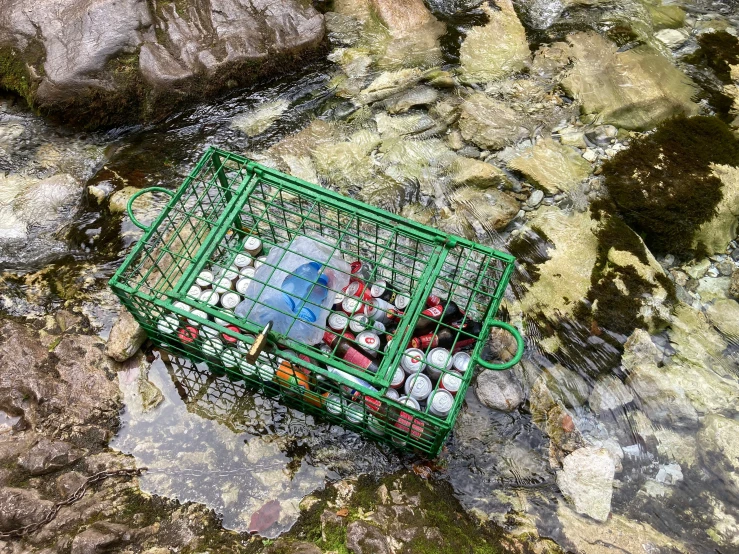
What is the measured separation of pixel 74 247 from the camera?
4484 mm

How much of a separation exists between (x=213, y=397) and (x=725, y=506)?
3.79 m

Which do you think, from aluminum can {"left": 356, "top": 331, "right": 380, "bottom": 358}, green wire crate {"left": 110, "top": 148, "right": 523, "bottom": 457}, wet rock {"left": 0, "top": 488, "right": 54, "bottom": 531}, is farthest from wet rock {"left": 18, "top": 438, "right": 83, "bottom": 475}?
aluminum can {"left": 356, "top": 331, "right": 380, "bottom": 358}

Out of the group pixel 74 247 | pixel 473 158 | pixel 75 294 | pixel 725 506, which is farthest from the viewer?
pixel 473 158

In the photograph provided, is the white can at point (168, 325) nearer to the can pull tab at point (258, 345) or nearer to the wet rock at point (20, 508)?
the can pull tab at point (258, 345)

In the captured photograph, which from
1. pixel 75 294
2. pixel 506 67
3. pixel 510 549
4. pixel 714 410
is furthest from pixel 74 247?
pixel 714 410

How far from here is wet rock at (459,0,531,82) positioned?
5809mm

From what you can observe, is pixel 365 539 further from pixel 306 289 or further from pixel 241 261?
pixel 241 261

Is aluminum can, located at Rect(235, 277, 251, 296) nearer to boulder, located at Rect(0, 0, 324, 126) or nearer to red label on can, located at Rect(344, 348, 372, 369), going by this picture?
red label on can, located at Rect(344, 348, 372, 369)

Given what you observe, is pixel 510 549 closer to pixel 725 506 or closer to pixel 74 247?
pixel 725 506

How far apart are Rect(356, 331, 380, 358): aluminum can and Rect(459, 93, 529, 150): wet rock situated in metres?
2.79

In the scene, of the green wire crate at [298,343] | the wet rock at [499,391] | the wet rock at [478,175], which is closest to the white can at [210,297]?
the green wire crate at [298,343]

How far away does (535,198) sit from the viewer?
16.1 feet

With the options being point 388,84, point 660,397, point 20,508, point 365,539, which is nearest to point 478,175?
point 388,84

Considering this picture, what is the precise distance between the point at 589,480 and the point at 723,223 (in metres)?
2.84
